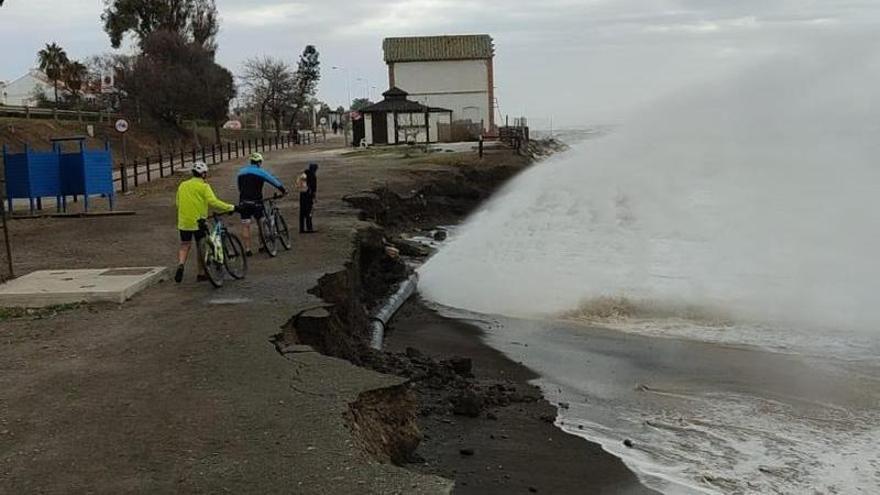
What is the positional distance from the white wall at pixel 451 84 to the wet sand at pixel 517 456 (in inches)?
2601

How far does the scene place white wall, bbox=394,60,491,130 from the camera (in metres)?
74.4

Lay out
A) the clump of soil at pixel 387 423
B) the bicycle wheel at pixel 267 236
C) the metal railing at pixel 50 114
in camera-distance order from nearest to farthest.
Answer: the clump of soil at pixel 387 423 → the bicycle wheel at pixel 267 236 → the metal railing at pixel 50 114

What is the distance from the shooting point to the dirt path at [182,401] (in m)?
5.43

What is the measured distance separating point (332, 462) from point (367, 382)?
5.99ft

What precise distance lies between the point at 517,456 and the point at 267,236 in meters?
8.64

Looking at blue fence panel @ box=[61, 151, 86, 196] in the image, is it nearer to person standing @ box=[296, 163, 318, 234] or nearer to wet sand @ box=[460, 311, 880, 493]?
person standing @ box=[296, 163, 318, 234]

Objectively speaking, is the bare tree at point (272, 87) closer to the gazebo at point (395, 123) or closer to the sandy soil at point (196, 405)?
the gazebo at point (395, 123)

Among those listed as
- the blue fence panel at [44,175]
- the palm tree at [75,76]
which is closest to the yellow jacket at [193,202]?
the blue fence panel at [44,175]

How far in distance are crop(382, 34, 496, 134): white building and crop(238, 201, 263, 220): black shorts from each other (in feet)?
197

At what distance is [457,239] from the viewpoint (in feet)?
81.8

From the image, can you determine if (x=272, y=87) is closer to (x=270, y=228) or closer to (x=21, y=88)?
(x=21, y=88)

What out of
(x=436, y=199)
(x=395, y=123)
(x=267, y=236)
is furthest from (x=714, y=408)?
(x=395, y=123)

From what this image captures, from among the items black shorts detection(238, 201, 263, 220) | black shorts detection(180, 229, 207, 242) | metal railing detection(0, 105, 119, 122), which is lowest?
black shorts detection(180, 229, 207, 242)

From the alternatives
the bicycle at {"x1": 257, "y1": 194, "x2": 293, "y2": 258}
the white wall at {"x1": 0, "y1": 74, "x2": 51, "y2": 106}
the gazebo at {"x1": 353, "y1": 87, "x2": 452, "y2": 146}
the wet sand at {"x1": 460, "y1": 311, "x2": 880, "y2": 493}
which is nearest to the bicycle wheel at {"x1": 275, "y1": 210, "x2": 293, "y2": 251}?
the bicycle at {"x1": 257, "y1": 194, "x2": 293, "y2": 258}
